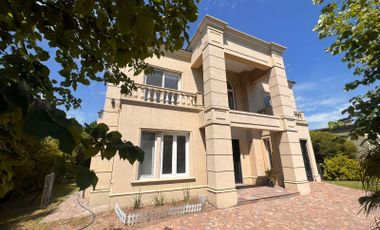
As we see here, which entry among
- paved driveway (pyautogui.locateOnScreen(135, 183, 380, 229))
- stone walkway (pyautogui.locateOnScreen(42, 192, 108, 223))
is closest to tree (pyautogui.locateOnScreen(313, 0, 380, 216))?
paved driveway (pyautogui.locateOnScreen(135, 183, 380, 229))

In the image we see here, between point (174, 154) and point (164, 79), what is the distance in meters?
4.23

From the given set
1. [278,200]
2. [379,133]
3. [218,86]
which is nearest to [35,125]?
[379,133]

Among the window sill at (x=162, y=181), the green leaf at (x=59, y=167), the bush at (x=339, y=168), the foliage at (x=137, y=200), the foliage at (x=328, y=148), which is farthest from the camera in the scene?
the foliage at (x=328, y=148)

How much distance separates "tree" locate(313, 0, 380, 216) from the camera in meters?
3.25

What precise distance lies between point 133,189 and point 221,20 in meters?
8.91

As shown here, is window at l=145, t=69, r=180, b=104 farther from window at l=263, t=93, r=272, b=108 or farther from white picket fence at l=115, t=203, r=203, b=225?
window at l=263, t=93, r=272, b=108

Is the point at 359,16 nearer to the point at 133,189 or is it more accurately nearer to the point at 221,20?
the point at 221,20

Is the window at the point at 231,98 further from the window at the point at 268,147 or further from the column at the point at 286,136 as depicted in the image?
the window at the point at 268,147

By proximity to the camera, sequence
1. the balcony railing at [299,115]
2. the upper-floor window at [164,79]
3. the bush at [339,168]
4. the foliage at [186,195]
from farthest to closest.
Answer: the balcony railing at [299,115] < the bush at [339,168] < the upper-floor window at [164,79] < the foliage at [186,195]

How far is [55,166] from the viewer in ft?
3.60

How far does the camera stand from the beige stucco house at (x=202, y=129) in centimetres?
730

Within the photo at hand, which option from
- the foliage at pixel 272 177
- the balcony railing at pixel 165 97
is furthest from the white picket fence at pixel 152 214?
the foliage at pixel 272 177

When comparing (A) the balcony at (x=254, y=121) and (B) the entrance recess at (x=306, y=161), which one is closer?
(A) the balcony at (x=254, y=121)

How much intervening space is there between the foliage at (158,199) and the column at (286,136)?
6.42m
